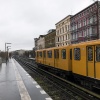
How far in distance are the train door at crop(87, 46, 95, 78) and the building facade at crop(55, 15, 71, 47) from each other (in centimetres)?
7107

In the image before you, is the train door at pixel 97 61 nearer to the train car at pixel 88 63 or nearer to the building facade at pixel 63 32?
the train car at pixel 88 63

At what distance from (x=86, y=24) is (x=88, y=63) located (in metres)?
55.1

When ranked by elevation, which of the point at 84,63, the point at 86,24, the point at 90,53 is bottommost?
the point at 84,63

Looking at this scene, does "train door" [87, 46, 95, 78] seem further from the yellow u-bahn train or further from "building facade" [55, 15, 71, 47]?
"building facade" [55, 15, 71, 47]

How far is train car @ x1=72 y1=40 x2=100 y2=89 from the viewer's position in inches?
519

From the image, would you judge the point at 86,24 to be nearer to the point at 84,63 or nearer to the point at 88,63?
the point at 84,63

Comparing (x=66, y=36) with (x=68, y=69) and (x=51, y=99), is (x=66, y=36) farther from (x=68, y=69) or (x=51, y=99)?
(x=51, y=99)

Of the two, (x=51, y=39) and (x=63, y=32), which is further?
(x=51, y=39)

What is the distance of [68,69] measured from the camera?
1977 centimetres

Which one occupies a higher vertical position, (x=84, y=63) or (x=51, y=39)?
(x=51, y=39)

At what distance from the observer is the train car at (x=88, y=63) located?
519 inches

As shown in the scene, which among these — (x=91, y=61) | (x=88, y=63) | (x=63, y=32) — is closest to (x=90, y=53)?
(x=91, y=61)

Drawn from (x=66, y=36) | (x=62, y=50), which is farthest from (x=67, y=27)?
(x=62, y=50)

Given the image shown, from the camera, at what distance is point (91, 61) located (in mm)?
13930
